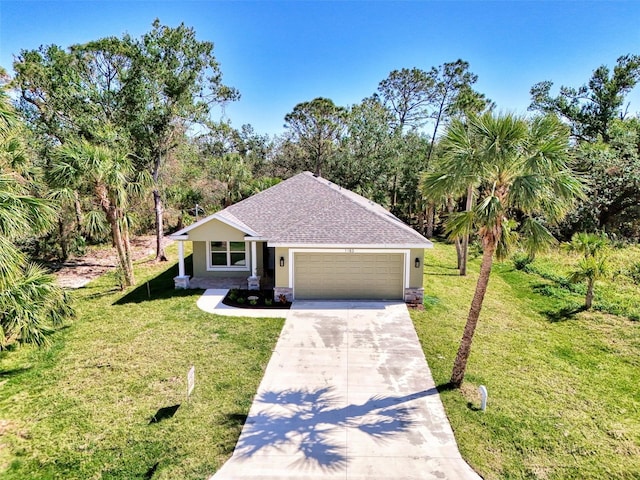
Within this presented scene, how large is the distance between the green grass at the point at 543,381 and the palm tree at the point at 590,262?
103 centimetres

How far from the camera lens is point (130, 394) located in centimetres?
861

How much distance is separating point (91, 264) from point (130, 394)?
14.9 metres

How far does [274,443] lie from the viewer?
7.07 metres

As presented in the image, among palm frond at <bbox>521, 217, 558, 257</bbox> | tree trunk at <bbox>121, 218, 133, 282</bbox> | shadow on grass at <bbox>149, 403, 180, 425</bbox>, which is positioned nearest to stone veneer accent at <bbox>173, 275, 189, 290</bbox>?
tree trunk at <bbox>121, 218, 133, 282</bbox>

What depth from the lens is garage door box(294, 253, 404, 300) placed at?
14562mm

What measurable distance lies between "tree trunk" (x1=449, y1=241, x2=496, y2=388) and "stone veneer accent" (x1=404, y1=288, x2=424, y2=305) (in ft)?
17.6

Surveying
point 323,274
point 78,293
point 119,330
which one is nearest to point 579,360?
point 323,274

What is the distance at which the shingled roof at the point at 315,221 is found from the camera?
14227mm

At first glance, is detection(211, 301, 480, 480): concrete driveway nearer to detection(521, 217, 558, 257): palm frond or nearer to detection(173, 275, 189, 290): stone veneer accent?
detection(521, 217, 558, 257): palm frond

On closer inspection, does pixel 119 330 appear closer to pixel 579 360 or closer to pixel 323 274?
pixel 323 274

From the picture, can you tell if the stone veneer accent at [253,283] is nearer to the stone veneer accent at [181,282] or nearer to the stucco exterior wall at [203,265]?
the stucco exterior wall at [203,265]

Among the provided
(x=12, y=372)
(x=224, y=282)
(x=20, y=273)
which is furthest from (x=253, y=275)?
(x=20, y=273)

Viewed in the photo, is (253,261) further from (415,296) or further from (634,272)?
(634,272)

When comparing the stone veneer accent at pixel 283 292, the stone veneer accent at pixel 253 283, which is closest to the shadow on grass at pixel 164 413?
→ the stone veneer accent at pixel 283 292
